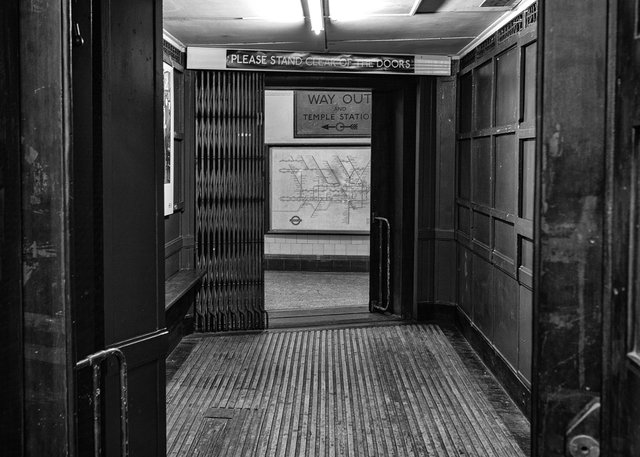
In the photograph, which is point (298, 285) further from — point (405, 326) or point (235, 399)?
point (235, 399)

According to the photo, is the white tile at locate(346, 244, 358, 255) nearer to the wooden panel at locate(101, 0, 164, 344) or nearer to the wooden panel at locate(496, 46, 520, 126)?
the wooden panel at locate(496, 46, 520, 126)

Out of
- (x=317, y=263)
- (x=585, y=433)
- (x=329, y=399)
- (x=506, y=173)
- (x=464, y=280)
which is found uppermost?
(x=506, y=173)

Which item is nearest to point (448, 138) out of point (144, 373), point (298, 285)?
point (298, 285)

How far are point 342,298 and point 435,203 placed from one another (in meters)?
1.99

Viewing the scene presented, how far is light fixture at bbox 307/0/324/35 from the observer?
4804 millimetres

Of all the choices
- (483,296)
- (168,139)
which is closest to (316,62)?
(168,139)

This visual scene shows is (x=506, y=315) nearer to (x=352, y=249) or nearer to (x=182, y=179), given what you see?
(x=182, y=179)

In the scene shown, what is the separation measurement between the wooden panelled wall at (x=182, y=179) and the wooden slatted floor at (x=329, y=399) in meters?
0.78

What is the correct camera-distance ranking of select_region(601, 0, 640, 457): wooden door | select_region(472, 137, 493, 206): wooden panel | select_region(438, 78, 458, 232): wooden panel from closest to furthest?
1. select_region(601, 0, 640, 457): wooden door
2. select_region(472, 137, 493, 206): wooden panel
3. select_region(438, 78, 458, 232): wooden panel

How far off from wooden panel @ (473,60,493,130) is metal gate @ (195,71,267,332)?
1945 mm

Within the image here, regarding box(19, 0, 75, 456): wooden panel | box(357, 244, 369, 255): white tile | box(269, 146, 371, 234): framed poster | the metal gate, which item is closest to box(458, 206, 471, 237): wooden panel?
the metal gate

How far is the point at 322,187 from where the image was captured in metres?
10.6

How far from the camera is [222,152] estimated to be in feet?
22.6

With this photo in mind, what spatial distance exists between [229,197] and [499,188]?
2.57 m
